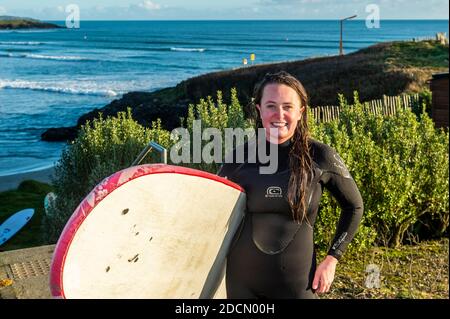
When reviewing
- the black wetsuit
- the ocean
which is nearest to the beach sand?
the ocean

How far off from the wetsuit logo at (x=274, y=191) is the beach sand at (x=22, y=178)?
15964 mm

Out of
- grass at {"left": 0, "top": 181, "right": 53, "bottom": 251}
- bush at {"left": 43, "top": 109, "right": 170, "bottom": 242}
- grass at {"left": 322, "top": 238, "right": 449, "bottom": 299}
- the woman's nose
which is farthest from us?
grass at {"left": 0, "top": 181, "right": 53, "bottom": 251}

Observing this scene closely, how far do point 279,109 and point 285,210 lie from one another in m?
0.52

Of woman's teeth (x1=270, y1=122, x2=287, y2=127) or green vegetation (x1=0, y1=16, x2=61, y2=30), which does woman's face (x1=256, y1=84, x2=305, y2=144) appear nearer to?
woman's teeth (x1=270, y1=122, x2=287, y2=127)

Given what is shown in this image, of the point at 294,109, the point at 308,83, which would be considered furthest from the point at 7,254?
the point at 308,83

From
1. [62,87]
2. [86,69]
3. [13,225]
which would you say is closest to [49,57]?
[86,69]

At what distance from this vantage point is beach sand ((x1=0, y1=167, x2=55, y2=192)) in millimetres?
17941

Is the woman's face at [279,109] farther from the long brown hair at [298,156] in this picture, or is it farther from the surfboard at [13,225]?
the surfboard at [13,225]

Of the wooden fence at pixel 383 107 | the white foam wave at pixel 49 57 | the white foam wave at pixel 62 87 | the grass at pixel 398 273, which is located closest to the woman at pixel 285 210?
the grass at pixel 398 273

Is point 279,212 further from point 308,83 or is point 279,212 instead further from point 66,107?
point 66,107

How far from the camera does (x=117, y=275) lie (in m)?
2.49

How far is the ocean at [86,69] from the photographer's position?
3084 centimetres
